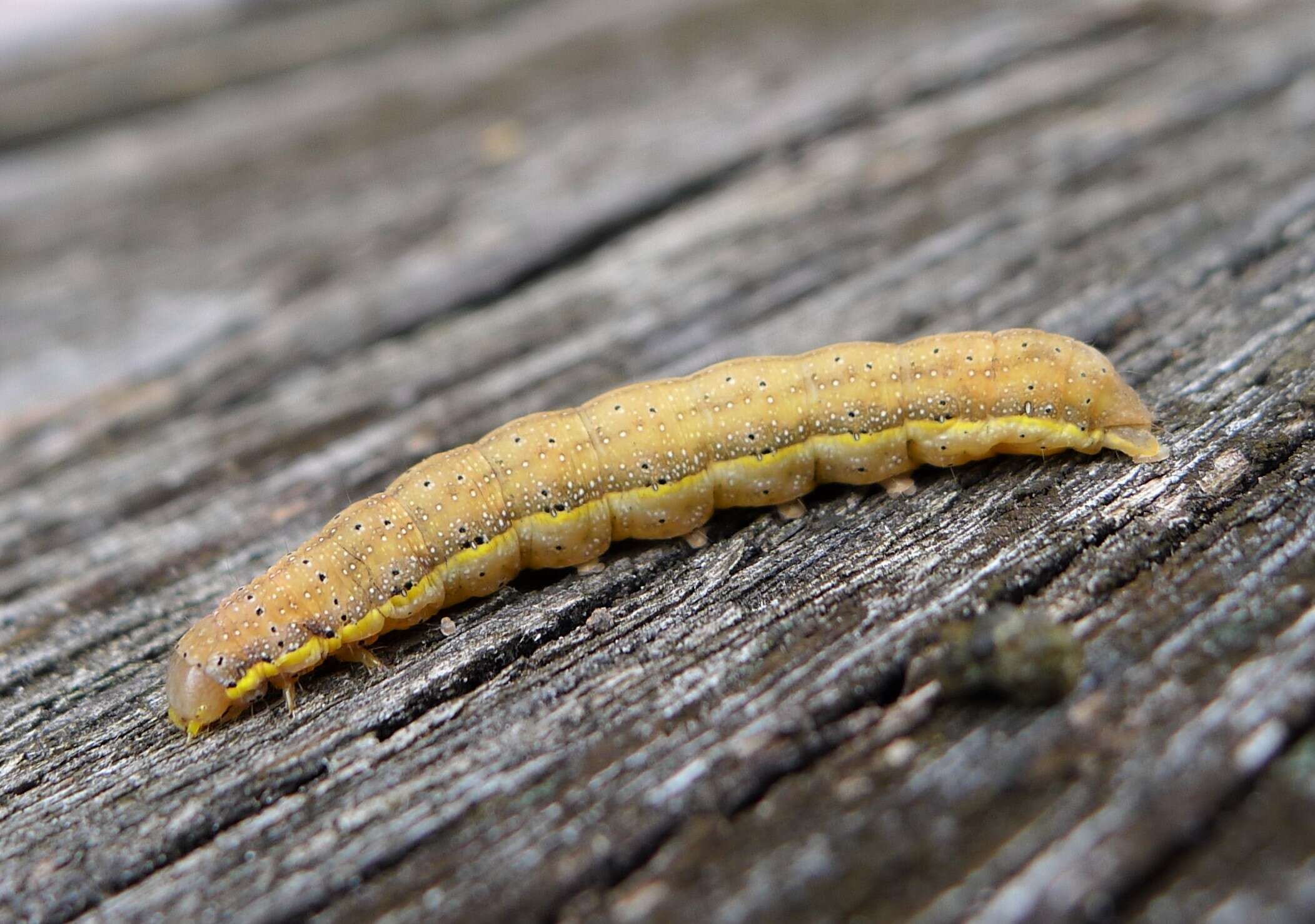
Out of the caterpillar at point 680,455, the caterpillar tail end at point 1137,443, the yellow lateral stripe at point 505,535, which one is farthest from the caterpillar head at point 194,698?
the caterpillar tail end at point 1137,443

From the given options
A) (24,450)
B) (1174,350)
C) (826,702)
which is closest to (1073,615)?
(826,702)

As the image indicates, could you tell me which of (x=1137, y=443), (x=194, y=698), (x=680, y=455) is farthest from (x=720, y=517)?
(x=194, y=698)

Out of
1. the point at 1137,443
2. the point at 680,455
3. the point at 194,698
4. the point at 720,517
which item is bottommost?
the point at 1137,443

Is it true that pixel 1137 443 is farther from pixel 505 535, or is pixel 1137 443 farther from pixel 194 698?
pixel 194 698

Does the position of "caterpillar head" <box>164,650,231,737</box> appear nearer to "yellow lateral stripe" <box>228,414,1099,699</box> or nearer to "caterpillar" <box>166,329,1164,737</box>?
"yellow lateral stripe" <box>228,414,1099,699</box>

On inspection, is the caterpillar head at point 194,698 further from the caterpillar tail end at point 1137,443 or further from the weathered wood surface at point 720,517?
the caterpillar tail end at point 1137,443

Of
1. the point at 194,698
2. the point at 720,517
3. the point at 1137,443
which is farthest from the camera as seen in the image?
the point at 720,517

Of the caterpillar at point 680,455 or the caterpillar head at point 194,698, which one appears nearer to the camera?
the caterpillar head at point 194,698
